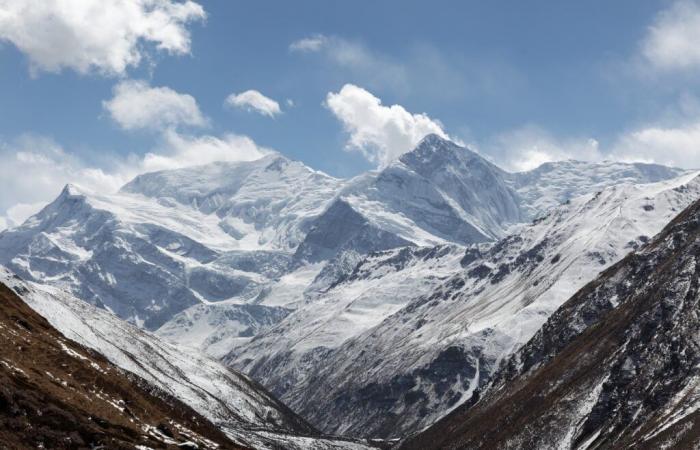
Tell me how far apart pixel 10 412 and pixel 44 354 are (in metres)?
43.9

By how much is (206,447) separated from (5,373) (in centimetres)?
3762

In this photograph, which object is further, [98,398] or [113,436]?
[98,398]

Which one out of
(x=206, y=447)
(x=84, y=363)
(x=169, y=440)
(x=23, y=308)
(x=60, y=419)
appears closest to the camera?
(x=60, y=419)

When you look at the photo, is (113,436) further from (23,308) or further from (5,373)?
(23,308)

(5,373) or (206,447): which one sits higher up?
(5,373)

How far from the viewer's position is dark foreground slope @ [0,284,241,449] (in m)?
94.6

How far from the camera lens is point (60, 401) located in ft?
351

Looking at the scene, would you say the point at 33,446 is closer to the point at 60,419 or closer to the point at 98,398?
the point at 60,419

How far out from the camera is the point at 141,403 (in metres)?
152

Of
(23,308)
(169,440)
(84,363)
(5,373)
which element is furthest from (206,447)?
(23,308)

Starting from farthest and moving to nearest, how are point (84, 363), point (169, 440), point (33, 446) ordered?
1. point (84, 363)
2. point (169, 440)
3. point (33, 446)

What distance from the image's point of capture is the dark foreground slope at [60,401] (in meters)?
94.6

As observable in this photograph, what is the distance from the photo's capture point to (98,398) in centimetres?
12650

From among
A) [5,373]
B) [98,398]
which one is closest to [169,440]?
[98,398]
